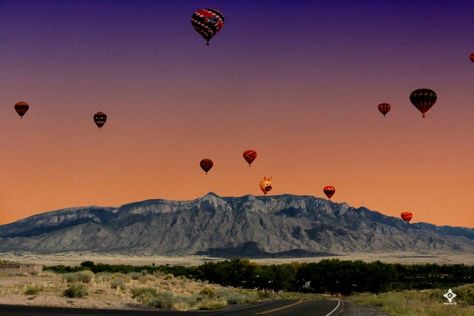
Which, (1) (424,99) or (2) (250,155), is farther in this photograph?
(2) (250,155)

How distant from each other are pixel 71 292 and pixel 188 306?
27.9 feet

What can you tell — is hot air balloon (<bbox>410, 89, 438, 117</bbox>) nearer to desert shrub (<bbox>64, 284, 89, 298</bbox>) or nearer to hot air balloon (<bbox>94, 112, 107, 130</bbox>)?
hot air balloon (<bbox>94, 112, 107, 130</bbox>)

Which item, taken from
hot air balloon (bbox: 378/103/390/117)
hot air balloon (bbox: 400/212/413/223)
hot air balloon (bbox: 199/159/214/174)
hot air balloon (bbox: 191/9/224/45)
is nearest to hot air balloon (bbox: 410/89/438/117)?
hot air balloon (bbox: 378/103/390/117)

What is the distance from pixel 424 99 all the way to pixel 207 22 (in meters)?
28.0

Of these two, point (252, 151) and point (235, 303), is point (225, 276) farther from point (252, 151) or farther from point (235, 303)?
point (235, 303)

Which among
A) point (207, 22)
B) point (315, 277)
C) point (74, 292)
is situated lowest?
point (74, 292)

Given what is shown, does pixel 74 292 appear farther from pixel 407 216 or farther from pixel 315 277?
pixel 407 216

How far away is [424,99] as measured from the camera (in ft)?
268

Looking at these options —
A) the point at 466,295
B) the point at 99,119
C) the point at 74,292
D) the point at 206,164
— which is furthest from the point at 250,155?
the point at 74,292

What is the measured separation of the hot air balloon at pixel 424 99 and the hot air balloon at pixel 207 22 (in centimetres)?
2540

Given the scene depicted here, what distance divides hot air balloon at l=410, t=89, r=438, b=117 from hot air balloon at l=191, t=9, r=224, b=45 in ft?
83.3

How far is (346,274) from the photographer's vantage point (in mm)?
159625

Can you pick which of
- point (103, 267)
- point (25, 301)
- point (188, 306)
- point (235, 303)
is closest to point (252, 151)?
point (103, 267)

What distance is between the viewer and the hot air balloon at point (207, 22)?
76.9m
